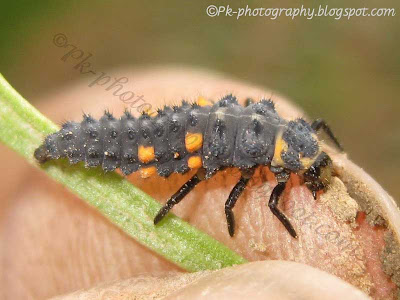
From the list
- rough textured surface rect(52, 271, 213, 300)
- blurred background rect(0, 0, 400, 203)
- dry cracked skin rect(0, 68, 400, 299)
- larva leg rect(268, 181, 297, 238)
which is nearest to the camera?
rough textured surface rect(52, 271, 213, 300)

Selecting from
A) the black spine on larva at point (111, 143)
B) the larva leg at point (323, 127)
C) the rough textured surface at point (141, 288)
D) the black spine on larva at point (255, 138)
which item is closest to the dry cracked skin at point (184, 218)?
the rough textured surface at point (141, 288)

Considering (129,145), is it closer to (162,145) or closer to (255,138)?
(162,145)


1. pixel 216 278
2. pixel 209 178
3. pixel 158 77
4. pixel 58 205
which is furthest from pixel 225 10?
pixel 216 278

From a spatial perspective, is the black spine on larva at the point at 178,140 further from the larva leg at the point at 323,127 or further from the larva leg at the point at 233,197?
the larva leg at the point at 323,127

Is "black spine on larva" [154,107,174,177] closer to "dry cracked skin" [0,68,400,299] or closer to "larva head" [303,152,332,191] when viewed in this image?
"dry cracked skin" [0,68,400,299]

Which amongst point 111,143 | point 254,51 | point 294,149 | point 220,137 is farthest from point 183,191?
point 254,51

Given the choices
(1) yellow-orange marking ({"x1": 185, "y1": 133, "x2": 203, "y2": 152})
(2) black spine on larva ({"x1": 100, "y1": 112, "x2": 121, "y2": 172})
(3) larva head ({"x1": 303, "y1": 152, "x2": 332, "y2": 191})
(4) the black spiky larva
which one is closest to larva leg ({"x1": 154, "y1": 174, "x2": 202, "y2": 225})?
(4) the black spiky larva
